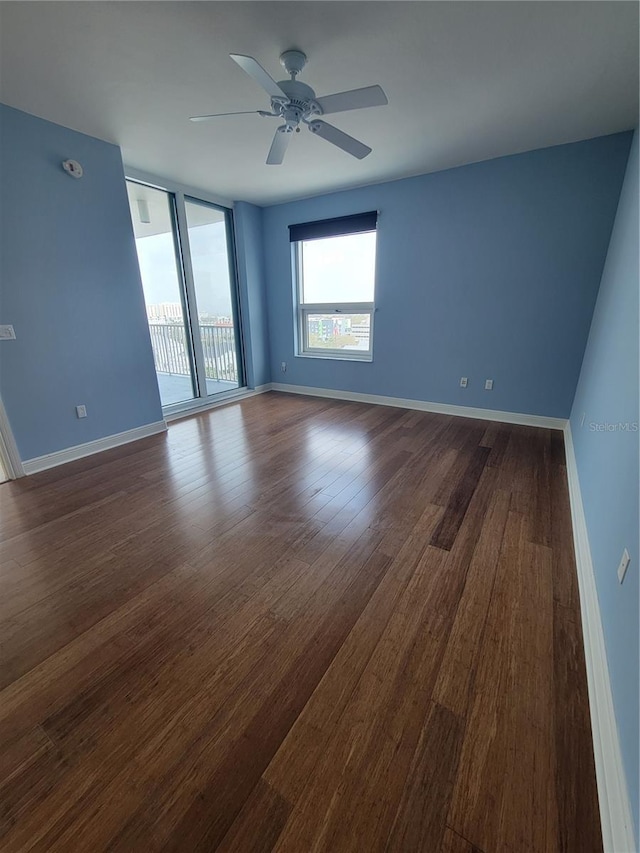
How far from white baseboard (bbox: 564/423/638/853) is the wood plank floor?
0.12 ft

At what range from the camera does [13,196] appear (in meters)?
2.39

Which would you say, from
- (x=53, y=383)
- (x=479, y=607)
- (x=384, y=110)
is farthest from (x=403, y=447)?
(x=53, y=383)

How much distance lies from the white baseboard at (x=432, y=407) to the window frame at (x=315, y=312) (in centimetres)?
48

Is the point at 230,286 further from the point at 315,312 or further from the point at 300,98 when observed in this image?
the point at 300,98

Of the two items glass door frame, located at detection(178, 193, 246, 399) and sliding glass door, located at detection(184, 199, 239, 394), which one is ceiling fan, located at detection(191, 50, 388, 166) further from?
sliding glass door, located at detection(184, 199, 239, 394)

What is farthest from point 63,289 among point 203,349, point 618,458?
point 618,458

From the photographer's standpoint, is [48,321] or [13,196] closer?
[13,196]

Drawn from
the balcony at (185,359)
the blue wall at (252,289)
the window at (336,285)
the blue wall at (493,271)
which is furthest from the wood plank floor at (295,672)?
the blue wall at (252,289)

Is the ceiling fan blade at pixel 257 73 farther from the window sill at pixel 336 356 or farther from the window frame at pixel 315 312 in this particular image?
the window sill at pixel 336 356

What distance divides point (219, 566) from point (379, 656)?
0.86 m

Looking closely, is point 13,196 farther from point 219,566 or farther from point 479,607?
point 479,607

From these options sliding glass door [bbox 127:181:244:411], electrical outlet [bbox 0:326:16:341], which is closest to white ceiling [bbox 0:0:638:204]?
sliding glass door [bbox 127:181:244:411]

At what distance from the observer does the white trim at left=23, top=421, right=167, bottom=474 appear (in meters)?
2.75

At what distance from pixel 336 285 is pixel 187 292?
1853mm
